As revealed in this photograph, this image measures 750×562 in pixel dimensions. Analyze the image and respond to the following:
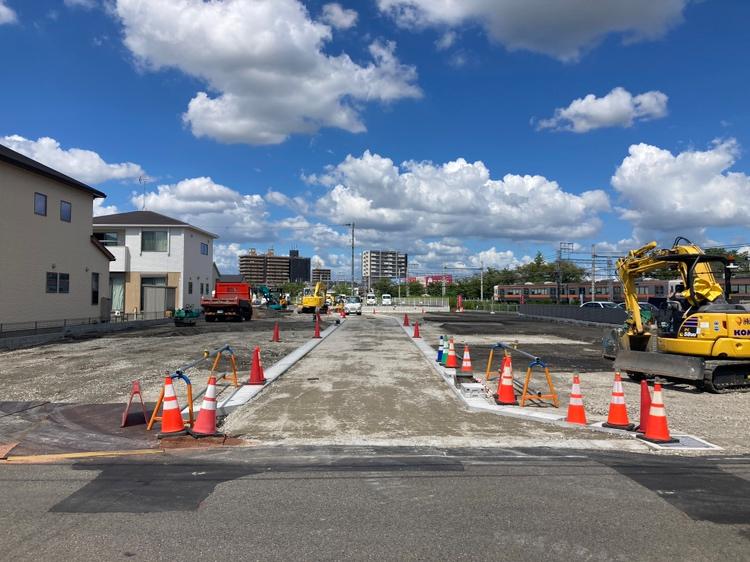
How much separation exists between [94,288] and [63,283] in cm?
323

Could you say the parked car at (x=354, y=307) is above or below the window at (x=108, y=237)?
below

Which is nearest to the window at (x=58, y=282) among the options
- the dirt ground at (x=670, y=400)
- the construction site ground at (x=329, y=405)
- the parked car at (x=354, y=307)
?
the construction site ground at (x=329, y=405)

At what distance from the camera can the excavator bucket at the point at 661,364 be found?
11.8m

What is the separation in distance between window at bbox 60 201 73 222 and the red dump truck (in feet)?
36.5

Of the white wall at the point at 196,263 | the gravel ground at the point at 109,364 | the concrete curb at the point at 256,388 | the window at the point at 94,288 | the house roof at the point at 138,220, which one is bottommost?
the gravel ground at the point at 109,364

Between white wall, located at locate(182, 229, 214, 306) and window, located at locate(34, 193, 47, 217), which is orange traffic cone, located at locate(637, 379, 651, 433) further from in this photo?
white wall, located at locate(182, 229, 214, 306)

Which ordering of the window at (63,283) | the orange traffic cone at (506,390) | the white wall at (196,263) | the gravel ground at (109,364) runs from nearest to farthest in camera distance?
the orange traffic cone at (506,390)
the gravel ground at (109,364)
the window at (63,283)
the white wall at (196,263)

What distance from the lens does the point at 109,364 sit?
15188 millimetres

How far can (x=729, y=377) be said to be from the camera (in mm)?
11945

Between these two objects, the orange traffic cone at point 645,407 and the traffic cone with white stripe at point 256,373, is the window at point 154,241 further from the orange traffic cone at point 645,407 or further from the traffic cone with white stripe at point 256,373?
the orange traffic cone at point 645,407

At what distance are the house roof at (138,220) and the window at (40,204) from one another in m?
17.0

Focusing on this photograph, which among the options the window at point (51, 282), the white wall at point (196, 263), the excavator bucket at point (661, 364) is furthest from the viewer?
the white wall at point (196, 263)

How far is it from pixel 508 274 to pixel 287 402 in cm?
15181

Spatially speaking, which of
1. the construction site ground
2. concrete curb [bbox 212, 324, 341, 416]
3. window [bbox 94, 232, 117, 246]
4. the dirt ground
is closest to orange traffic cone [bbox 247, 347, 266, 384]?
concrete curb [bbox 212, 324, 341, 416]
